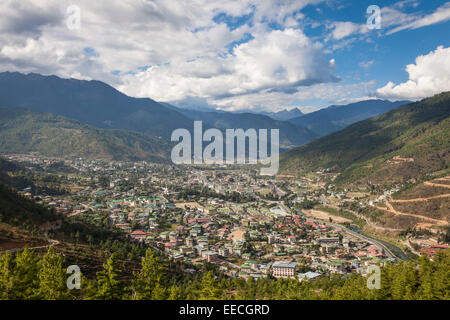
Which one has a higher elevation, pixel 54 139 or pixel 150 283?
pixel 54 139

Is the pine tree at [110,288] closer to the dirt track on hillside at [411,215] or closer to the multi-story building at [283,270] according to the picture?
the multi-story building at [283,270]

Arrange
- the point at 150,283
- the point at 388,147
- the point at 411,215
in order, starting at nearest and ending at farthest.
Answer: the point at 150,283, the point at 411,215, the point at 388,147

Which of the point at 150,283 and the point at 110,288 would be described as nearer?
the point at 110,288

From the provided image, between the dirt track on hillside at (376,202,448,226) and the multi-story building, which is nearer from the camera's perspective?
the multi-story building

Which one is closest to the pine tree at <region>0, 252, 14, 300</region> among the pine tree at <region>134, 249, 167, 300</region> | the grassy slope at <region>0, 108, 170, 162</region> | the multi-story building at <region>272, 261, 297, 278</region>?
the pine tree at <region>134, 249, 167, 300</region>

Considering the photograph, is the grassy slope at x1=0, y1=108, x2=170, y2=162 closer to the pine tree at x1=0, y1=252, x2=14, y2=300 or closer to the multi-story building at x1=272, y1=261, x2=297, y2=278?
the multi-story building at x1=272, y1=261, x2=297, y2=278

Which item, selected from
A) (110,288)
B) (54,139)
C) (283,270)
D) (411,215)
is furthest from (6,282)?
(54,139)

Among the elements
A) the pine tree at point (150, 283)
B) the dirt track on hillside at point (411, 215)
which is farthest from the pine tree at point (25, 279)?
the dirt track on hillside at point (411, 215)

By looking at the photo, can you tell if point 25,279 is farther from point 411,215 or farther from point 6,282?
point 411,215

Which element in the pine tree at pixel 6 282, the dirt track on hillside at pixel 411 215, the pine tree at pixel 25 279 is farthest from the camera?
the dirt track on hillside at pixel 411 215

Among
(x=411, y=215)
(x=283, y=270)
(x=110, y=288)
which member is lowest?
(x=283, y=270)
